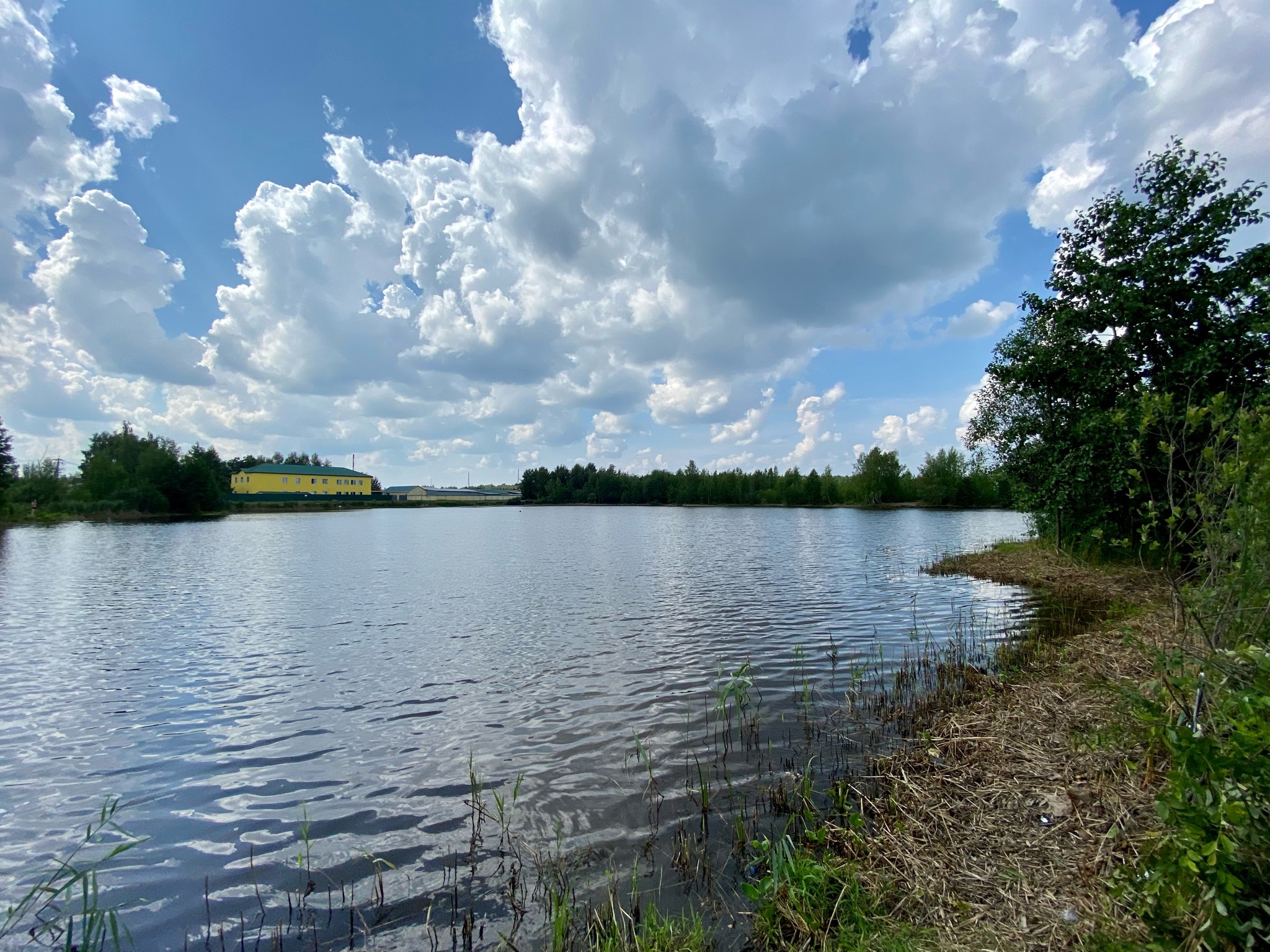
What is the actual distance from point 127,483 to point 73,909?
105125mm

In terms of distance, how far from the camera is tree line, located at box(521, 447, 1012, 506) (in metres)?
112

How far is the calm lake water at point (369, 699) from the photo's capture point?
20.0 feet

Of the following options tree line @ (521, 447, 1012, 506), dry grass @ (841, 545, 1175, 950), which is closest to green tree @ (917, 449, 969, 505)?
tree line @ (521, 447, 1012, 506)

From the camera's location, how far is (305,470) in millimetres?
146125

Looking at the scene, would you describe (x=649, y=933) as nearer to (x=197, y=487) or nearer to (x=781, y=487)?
(x=197, y=487)

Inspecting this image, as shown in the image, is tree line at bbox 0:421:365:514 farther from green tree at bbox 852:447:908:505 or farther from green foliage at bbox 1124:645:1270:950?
green tree at bbox 852:447:908:505

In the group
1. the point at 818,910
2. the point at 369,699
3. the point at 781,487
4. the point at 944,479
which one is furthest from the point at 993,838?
the point at 781,487

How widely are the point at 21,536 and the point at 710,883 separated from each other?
2777 inches

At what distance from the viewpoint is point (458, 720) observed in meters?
9.59

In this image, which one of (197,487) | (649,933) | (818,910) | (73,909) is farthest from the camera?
(197,487)

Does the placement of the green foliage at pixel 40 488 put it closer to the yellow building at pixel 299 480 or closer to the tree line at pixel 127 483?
the tree line at pixel 127 483

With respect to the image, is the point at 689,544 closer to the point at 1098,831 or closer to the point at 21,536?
the point at 1098,831

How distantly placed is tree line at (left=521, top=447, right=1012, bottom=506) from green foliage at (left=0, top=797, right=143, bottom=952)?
47637 millimetres

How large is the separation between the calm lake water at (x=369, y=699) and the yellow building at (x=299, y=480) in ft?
418
